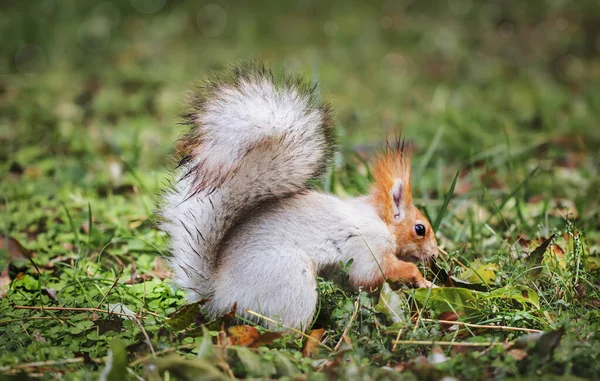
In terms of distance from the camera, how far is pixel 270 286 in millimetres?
2166

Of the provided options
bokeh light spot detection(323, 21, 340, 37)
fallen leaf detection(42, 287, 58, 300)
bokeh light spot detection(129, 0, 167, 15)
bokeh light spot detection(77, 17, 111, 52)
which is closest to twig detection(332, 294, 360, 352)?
fallen leaf detection(42, 287, 58, 300)

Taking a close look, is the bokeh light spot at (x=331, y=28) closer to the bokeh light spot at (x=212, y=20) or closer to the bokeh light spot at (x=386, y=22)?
the bokeh light spot at (x=386, y=22)

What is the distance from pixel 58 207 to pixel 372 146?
6.46ft

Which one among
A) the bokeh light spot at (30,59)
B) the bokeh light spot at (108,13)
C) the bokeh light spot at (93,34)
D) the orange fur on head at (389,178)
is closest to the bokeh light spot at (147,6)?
the bokeh light spot at (108,13)

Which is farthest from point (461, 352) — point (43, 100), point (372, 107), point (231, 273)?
point (43, 100)

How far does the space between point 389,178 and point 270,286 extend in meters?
0.67

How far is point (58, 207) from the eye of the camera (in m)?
3.39

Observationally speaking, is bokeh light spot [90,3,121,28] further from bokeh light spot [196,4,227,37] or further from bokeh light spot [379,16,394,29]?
bokeh light spot [379,16,394,29]

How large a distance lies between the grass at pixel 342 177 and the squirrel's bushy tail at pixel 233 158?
22 cm

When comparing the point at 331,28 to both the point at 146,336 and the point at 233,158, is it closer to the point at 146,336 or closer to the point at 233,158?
the point at 233,158

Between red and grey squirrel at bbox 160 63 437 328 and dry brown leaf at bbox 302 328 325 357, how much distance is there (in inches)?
1.7

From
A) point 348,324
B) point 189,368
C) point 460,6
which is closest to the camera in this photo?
point 189,368

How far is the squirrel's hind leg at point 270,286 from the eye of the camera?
217cm

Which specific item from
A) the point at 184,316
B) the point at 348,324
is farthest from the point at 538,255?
the point at 184,316
